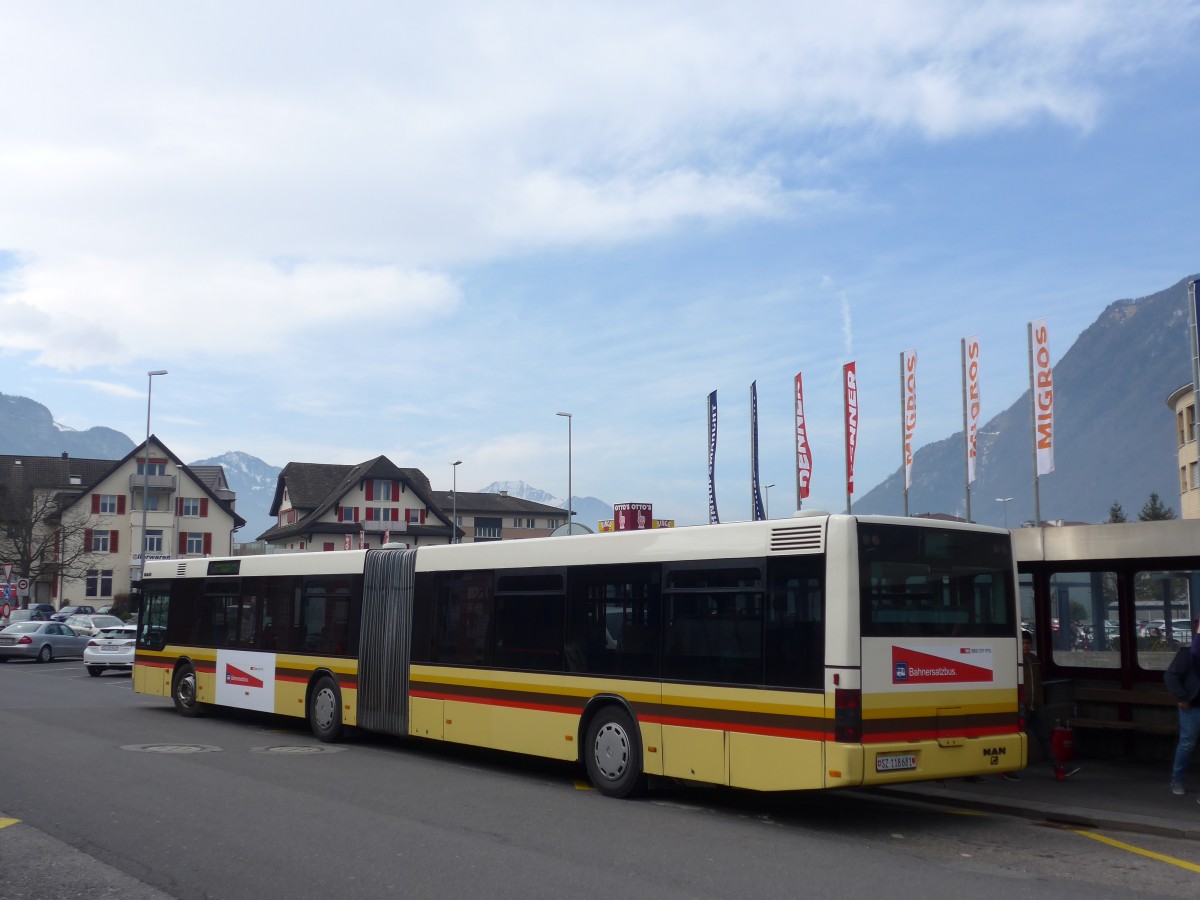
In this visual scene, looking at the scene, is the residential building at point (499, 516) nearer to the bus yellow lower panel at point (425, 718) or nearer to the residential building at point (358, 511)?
the residential building at point (358, 511)

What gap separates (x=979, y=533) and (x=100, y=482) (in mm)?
82984

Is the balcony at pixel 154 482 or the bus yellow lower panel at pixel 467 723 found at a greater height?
the balcony at pixel 154 482

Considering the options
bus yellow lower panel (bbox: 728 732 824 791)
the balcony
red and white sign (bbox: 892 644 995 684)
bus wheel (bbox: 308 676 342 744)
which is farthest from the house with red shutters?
red and white sign (bbox: 892 644 995 684)

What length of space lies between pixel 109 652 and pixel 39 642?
360 inches

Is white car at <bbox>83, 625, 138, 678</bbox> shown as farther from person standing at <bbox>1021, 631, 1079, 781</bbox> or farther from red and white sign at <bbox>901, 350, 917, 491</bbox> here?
person standing at <bbox>1021, 631, 1079, 781</bbox>

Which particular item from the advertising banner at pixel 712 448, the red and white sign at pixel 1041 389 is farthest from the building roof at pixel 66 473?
the red and white sign at pixel 1041 389

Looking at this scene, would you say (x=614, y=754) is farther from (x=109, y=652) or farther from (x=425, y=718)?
(x=109, y=652)

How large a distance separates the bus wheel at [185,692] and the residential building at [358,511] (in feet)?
210

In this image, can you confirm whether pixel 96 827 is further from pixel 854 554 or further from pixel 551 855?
pixel 854 554

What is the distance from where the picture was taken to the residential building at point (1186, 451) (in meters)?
69.1

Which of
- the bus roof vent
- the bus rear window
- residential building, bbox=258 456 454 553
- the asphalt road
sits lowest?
the asphalt road

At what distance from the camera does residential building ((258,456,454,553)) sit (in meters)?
87.1

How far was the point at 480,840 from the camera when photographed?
9.34 meters

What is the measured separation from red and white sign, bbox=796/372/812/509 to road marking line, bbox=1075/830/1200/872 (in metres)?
19.3
